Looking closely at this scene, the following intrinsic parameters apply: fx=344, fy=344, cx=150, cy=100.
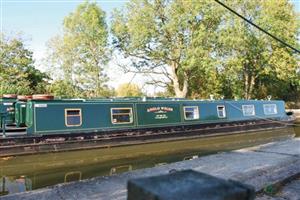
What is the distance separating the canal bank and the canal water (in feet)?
9.10

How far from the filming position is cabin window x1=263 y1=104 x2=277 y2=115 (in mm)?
18933

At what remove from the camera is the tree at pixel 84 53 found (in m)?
25.0

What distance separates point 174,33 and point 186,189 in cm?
2154

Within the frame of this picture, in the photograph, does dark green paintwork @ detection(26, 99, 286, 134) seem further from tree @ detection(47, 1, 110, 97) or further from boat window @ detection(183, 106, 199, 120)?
tree @ detection(47, 1, 110, 97)

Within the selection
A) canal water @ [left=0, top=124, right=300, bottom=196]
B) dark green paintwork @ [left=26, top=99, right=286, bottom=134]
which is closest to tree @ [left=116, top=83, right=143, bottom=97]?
dark green paintwork @ [left=26, top=99, right=286, bottom=134]

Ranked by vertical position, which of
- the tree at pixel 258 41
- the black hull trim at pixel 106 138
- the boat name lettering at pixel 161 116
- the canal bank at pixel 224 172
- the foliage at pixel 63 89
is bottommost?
the canal bank at pixel 224 172

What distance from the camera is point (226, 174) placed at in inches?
216

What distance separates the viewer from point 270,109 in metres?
19.3

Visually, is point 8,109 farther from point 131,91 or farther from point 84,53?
point 131,91

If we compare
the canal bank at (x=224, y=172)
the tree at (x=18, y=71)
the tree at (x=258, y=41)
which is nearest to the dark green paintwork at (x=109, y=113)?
the canal bank at (x=224, y=172)

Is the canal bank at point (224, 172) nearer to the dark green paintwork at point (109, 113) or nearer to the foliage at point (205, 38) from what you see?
the dark green paintwork at point (109, 113)

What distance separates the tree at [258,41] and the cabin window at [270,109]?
494 centimetres

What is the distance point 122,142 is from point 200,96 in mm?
17917

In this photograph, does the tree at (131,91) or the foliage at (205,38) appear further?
the tree at (131,91)
